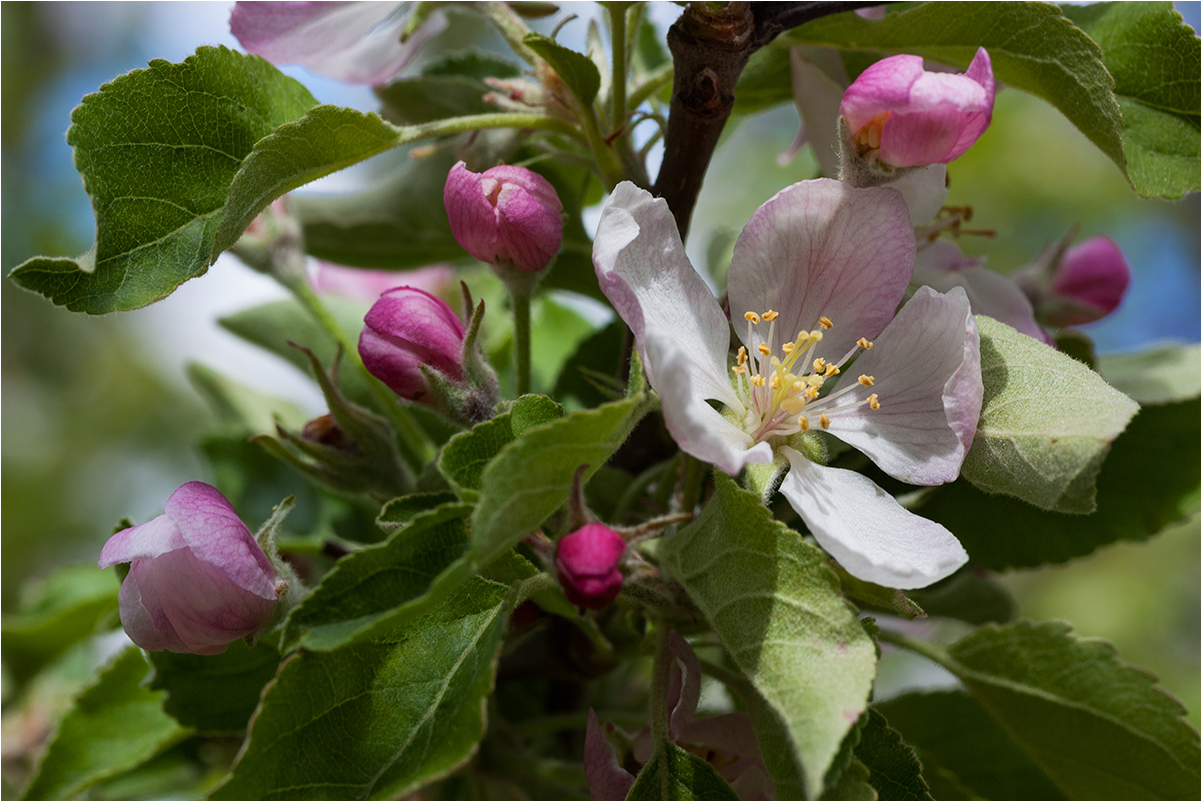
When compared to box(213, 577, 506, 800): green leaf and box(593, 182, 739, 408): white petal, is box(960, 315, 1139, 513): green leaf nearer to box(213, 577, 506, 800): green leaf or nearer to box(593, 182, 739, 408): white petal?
box(593, 182, 739, 408): white petal

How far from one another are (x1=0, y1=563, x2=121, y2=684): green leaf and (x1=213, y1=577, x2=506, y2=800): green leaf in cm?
85

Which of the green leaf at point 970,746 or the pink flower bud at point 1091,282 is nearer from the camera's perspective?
the green leaf at point 970,746

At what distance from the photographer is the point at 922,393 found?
82 centimetres

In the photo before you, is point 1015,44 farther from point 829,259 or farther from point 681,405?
point 681,405

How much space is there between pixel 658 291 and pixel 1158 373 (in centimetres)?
66

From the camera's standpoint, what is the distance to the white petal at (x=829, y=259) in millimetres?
800

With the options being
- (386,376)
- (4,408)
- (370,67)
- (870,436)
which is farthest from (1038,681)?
(4,408)

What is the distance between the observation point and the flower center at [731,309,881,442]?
2.84 ft

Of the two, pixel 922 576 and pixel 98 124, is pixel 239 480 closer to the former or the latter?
pixel 98 124

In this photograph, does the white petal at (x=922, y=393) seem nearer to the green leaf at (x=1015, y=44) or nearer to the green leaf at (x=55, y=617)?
the green leaf at (x=1015, y=44)

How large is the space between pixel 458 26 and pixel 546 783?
3.02 meters

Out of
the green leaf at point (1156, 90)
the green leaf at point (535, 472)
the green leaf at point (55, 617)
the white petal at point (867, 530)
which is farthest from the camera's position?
the green leaf at point (55, 617)

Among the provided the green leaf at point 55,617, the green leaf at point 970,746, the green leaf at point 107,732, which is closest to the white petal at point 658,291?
the green leaf at point 970,746

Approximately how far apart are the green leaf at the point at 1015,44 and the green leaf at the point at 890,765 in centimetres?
49
